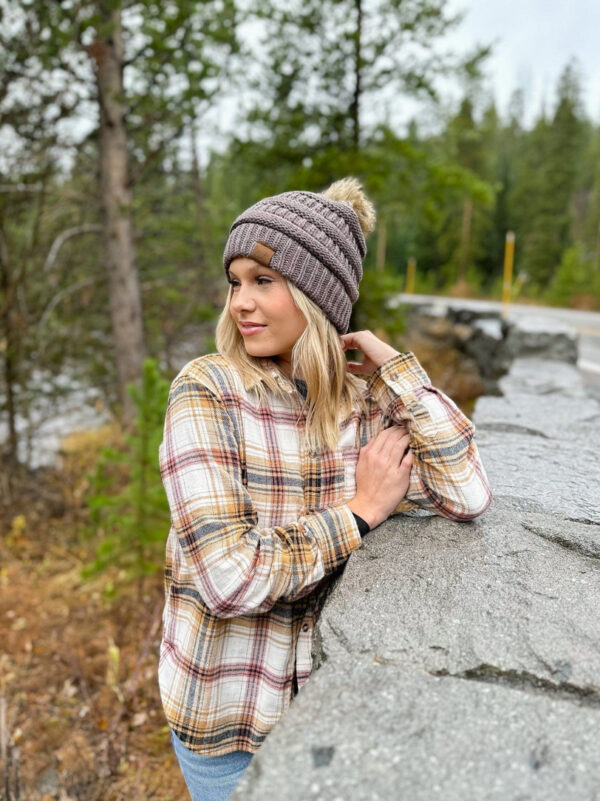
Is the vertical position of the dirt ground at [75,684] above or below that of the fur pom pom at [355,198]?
below

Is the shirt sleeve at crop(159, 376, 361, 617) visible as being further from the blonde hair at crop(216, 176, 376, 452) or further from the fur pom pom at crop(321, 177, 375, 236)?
the fur pom pom at crop(321, 177, 375, 236)

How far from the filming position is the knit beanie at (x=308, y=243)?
61.7 inches

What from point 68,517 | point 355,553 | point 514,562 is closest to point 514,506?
point 514,562

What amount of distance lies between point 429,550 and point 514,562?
0.67 feet

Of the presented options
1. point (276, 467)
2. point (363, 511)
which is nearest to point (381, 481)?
point (363, 511)

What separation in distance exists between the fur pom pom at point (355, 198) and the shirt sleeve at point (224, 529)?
73 centimetres

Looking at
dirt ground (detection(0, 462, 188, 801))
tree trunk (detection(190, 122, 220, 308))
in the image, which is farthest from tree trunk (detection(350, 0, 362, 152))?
dirt ground (detection(0, 462, 188, 801))

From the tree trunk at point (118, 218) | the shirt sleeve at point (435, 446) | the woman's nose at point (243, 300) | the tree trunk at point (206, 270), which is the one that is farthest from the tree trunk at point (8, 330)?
the shirt sleeve at point (435, 446)

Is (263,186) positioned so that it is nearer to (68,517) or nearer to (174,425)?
(68,517)

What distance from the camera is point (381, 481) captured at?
5.21 ft

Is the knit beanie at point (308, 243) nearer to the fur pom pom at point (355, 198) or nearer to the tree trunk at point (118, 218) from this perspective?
the fur pom pom at point (355, 198)

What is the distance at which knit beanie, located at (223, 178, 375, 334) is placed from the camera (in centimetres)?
157

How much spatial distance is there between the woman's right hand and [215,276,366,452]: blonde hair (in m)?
0.11

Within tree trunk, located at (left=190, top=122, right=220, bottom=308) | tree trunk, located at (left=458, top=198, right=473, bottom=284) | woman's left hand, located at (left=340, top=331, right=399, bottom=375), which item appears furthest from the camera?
tree trunk, located at (left=458, top=198, right=473, bottom=284)
